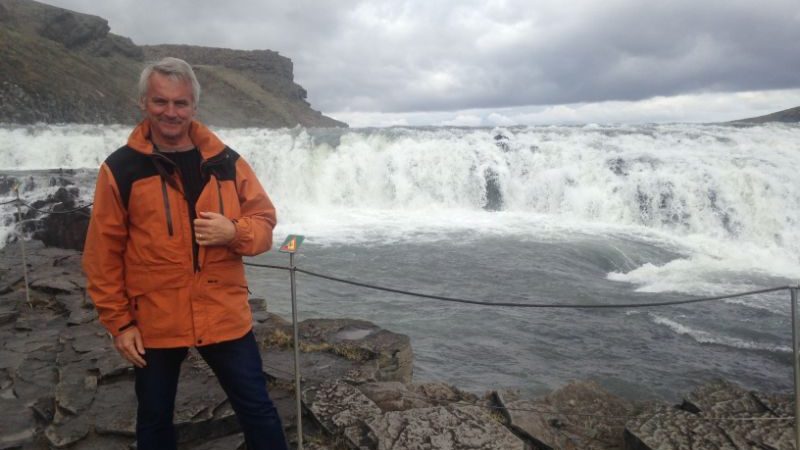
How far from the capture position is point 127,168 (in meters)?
1.98

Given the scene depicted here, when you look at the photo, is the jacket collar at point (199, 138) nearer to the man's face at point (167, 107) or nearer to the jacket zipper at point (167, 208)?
the man's face at point (167, 107)

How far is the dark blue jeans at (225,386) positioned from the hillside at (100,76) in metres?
41.0

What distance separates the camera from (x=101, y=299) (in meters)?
2.01

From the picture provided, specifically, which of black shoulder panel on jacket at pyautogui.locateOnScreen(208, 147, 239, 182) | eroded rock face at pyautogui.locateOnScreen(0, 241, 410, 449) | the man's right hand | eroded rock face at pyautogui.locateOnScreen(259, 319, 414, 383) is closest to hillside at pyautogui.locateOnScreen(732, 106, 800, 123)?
eroded rock face at pyautogui.locateOnScreen(259, 319, 414, 383)

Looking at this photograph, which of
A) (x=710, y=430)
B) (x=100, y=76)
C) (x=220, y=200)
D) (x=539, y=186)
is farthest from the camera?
(x=100, y=76)

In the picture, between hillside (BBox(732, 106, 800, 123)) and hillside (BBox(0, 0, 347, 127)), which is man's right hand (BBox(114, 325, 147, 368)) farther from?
hillside (BBox(732, 106, 800, 123))

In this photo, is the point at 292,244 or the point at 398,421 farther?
the point at 398,421

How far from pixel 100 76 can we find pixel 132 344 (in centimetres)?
5686

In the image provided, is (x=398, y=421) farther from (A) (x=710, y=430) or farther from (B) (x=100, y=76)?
(B) (x=100, y=76)

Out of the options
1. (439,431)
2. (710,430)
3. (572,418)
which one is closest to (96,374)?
(439,431)

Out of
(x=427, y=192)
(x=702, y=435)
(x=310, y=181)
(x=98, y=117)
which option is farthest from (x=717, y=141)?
(x=98, y=117)

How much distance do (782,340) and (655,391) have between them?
2.59 meters

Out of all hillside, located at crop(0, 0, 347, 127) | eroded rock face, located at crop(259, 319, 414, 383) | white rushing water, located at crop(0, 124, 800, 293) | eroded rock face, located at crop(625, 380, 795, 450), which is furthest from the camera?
hillside, located at crop(0, 0, 347, 127)

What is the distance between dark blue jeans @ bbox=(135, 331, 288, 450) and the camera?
2146 mm
